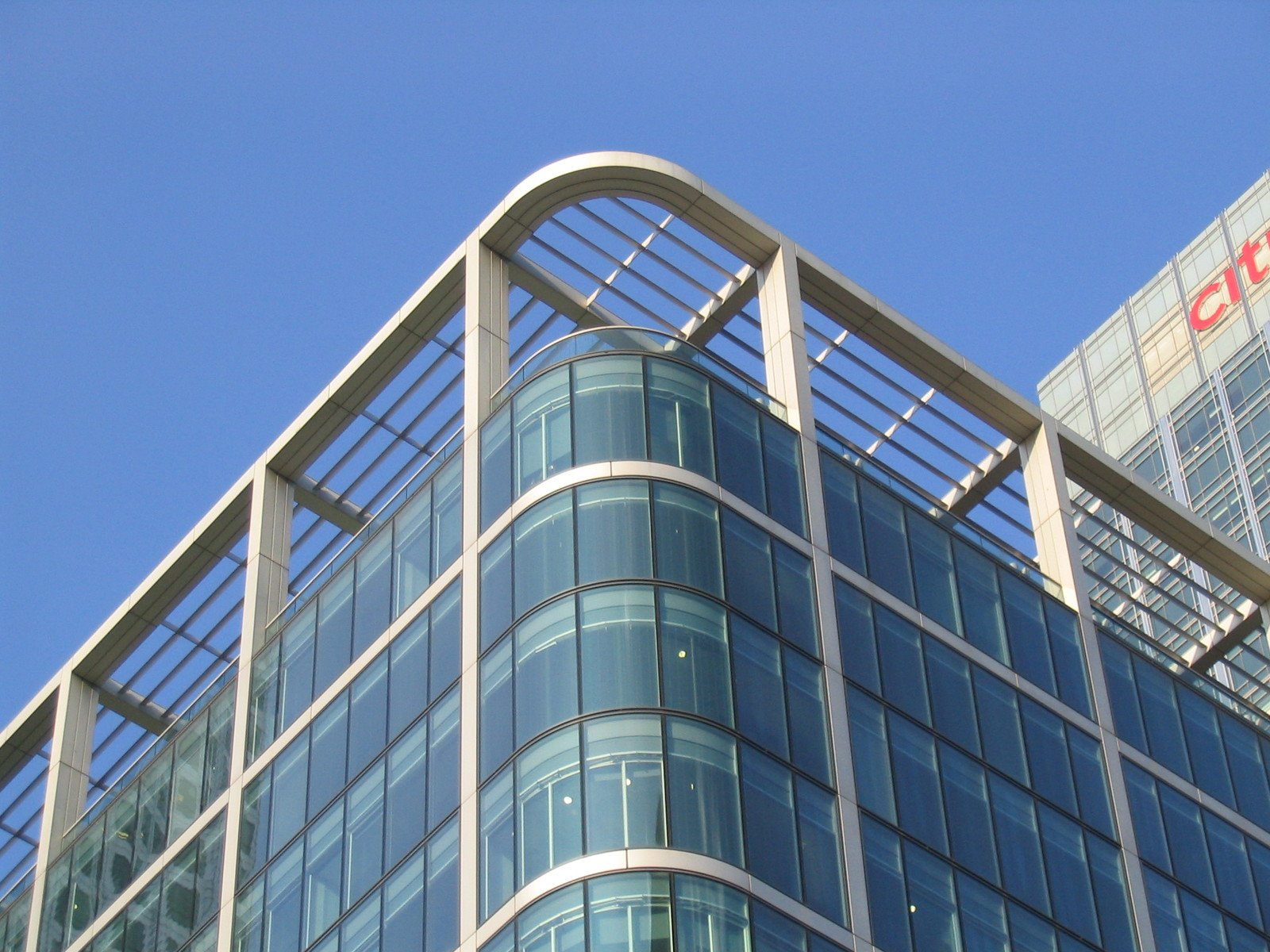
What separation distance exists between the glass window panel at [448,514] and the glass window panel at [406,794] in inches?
152

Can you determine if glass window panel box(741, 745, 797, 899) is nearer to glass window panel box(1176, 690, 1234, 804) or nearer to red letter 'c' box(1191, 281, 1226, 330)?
glass window panel box(1176, 690, 1234, 804)

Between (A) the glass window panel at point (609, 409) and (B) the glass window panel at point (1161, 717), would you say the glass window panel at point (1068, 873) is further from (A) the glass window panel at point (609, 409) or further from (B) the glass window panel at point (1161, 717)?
(A) the glass window panel at point (609, 409)

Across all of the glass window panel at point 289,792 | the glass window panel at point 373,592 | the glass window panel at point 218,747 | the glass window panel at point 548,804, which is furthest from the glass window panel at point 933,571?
the glass window panel at point 218,747

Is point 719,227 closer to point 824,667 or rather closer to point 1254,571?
point 824,667

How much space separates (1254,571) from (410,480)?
2405cm

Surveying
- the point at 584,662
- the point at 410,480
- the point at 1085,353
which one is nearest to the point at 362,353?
the point at 410,480

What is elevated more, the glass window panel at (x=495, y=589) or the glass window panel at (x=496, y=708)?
the glass window panel at (x=495, y=589)

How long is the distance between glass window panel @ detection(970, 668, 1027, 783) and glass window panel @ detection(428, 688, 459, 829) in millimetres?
11307

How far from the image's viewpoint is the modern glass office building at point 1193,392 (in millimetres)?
135875

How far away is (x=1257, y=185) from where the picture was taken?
152 metres

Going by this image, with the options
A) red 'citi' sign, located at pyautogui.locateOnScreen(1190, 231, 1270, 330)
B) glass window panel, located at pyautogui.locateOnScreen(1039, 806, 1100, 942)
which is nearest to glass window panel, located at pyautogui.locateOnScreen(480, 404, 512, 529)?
glass window panel, located at pyautogui.locateOnScreen(1039, 806, 1100, 942)

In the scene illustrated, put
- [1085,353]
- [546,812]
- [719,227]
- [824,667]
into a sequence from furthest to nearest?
[1085,353]
[719,227]
[824,667]
[546,812]

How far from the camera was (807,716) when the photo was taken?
151 feet

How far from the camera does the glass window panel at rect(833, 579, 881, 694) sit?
48.3 metres
